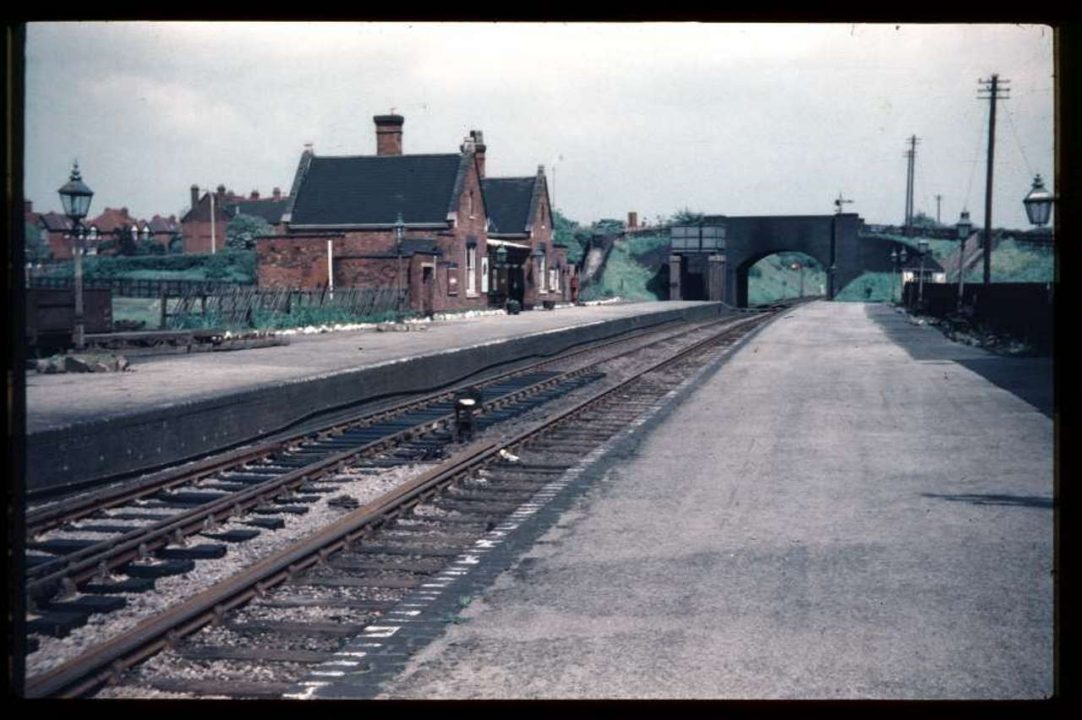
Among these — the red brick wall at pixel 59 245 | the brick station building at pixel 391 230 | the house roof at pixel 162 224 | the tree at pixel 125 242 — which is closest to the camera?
the brick station building at pixel 391 230

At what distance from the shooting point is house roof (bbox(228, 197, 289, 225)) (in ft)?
280

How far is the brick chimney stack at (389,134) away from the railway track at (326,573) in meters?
32.3

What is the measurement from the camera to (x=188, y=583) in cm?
630

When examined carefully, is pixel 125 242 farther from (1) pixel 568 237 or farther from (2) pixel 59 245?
(1) pixel 568 237

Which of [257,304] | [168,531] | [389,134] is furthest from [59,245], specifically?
[168,531]

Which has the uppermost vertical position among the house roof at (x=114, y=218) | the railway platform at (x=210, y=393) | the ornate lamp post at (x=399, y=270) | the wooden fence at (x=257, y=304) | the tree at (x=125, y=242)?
the house roof at (x=114, y=218)

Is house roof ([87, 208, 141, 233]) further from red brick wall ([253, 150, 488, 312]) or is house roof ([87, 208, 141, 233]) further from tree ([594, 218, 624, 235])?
red brick wall ([253, 150, 488, 312])

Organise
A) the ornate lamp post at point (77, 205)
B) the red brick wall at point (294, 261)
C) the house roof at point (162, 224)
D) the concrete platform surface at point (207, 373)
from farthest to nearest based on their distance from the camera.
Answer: the house roof at point (162, 224)
the red brick wall at point (294, 261)
the ornate lamp post at point (77, 205)
the concrete platform surface at point (207, 373)

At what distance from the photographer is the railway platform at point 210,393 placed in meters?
9.27

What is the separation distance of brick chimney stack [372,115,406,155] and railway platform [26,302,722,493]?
2039 centimetres

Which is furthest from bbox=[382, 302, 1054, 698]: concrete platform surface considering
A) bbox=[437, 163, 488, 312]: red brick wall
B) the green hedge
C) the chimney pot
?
the green hedge

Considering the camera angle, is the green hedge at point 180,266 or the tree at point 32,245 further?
the green hedge at point 180,266

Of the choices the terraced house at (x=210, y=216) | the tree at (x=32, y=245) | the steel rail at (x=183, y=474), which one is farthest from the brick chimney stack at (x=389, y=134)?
the terraced house at (x=210, y=216)

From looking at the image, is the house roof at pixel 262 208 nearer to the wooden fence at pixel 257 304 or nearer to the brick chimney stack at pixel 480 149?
the brick chimney stack at pixel 480 149
